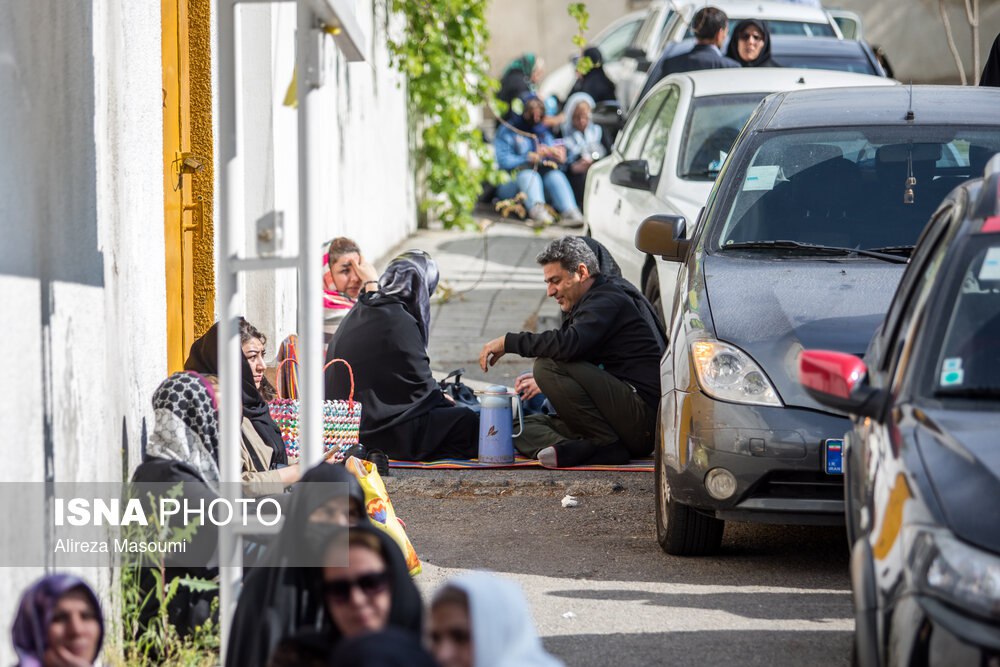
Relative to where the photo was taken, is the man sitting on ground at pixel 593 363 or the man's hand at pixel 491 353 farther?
the man's hand at pixel 491 353

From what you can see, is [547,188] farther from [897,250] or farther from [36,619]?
[36,619]

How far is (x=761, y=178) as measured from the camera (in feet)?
21.6

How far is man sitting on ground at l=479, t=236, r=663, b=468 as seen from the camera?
756 centimetres

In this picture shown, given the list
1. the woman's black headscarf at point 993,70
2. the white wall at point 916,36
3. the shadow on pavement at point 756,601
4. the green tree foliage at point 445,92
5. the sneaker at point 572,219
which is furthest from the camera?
the white wall at point 916,36

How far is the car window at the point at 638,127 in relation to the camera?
33.1ft

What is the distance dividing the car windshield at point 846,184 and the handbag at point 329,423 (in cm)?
184

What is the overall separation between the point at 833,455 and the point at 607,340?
235 cm

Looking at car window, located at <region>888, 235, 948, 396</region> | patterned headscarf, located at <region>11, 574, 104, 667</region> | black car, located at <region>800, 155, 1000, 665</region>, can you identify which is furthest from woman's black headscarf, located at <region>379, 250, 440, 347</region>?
patterned headscarf, located at <region>11, 574, 104, 667</region>

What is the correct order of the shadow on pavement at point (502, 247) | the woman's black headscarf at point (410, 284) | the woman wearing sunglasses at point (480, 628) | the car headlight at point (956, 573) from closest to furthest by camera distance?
the woman wearing sunglasses at point (480, 628) → the car headlight at point (956, 573) → the woman's black headscarf at point (410, 284) → the shadow on pavement at point (502, 247)

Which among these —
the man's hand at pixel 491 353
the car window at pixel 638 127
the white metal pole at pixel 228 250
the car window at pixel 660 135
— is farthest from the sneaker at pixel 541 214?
the white metal pole at pixel 228 250

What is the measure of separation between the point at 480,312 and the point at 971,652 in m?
8.79

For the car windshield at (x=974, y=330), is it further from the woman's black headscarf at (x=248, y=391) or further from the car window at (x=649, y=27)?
the car window at (x=649, y=27)

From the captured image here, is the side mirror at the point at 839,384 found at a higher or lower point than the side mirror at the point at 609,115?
lower

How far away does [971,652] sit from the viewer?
3.28m
